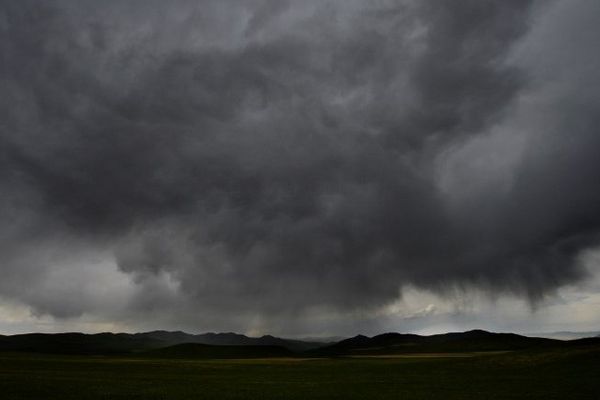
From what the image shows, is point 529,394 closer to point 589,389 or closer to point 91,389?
point 589,389

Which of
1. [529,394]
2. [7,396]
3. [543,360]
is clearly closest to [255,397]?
[7,396]

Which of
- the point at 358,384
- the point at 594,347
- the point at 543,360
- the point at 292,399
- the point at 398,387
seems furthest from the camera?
the point at 594,347

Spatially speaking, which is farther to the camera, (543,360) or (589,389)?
(543,360)

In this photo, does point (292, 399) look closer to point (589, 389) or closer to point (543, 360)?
point (589, 389)

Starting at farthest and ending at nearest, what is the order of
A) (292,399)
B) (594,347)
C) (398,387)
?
1. (594,347)
2. (398,387)
3. (292,399)

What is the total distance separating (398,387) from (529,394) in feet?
54.6

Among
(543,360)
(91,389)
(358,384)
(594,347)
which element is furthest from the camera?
(594,347)

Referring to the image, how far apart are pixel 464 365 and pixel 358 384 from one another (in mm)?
36185

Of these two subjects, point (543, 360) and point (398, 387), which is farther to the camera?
point (543, 360)

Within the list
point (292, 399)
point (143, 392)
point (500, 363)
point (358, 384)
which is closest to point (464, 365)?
point (500, 363)

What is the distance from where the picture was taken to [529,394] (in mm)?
53438

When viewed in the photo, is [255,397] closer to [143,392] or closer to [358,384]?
[143,392]

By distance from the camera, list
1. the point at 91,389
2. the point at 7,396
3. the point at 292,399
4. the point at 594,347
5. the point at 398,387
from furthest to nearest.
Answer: the point at 594,347 < the point at 398,387 < the point at 91,389 < the point at 292,399 < the point at 7,396

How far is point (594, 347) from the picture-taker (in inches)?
3848
